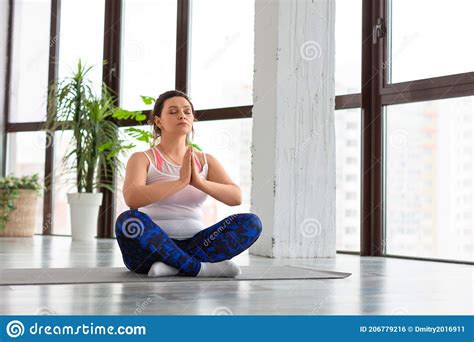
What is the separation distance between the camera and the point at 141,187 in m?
2.86

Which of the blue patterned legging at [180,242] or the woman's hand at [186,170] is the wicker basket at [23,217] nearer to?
the blue patterned legging at [180,242]

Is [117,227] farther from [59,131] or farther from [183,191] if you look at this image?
[59,131]

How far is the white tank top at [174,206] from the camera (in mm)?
2992

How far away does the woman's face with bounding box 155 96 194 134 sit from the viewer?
119 inches

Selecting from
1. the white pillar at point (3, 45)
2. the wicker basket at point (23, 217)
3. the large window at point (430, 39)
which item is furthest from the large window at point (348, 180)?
the white pillar at point (3, 45)

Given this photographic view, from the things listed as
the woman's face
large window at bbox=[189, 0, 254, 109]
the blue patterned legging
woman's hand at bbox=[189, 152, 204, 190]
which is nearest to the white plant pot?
large window at bbox=[189, 0, 254, 109]

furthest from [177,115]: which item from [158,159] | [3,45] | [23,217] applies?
[3,45]

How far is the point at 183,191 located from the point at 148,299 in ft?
2.78

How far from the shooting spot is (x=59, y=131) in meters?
6.96

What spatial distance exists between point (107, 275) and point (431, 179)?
2413mm

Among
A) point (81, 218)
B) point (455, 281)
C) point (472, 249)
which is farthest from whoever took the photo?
point (81, 218)

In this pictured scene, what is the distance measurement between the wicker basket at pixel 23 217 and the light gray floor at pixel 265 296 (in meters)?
2.94

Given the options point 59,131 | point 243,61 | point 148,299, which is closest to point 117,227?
point 148,299

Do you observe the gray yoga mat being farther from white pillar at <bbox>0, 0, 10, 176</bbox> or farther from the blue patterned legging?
white pillar at <bbox>0, 0, 10, 176</bbox>
